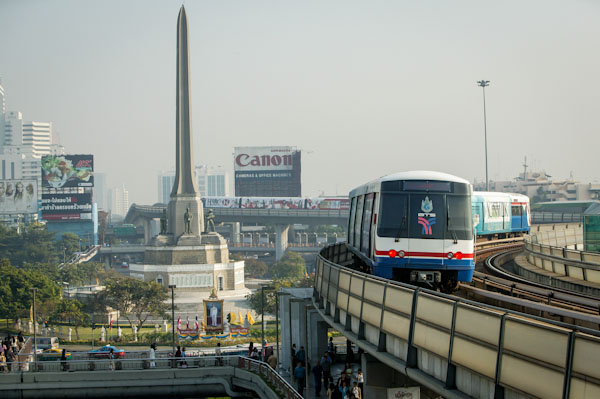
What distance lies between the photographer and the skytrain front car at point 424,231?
75.2 feet

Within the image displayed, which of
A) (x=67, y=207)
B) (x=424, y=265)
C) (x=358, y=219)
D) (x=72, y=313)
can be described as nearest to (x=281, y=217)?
(x=67, y=207)

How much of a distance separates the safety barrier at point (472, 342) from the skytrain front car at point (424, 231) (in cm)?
427

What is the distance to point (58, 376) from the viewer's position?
30.0 metres

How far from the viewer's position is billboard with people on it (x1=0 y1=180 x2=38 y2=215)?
192 m

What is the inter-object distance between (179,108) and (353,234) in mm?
67840

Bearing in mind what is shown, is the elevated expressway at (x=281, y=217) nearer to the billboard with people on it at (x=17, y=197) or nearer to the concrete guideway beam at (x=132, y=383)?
the billboard with people on it at (x=17, y=197)

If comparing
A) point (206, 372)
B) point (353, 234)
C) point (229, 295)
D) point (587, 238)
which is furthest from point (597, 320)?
point (229, 295)

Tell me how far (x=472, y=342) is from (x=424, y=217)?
1169cm

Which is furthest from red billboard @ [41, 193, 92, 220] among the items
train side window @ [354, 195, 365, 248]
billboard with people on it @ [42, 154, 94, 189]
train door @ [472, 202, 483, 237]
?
train side window @ [354, 195, 365, 248]

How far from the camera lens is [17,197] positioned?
7623 inches

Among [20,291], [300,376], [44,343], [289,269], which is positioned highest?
[300,376]

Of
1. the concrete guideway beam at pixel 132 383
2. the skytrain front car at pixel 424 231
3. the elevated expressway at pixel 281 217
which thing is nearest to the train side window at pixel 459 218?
the skytrain front car at pixel 424 231

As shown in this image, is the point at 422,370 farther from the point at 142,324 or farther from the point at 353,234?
the point at 142,324

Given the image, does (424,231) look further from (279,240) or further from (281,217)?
(279,240)
